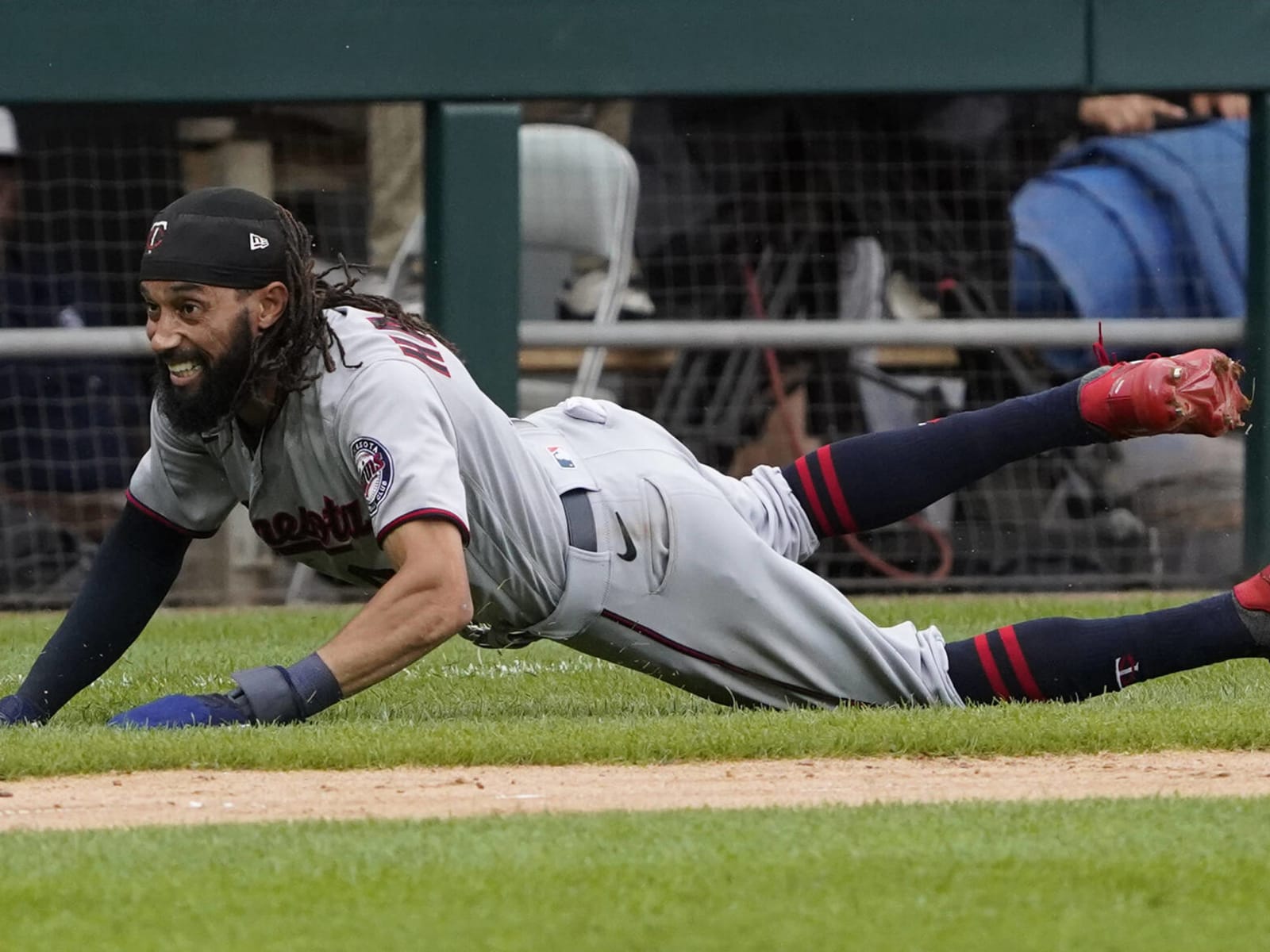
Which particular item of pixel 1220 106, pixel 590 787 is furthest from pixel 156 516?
pixel 1220 106

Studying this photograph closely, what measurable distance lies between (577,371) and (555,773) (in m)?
4.11

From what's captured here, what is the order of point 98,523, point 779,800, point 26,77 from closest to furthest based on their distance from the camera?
point 779,800
point 26,77
point 98,523

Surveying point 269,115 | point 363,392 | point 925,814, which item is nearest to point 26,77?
point 269,115

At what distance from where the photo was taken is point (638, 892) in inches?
103

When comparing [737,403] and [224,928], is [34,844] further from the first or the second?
[737,403]

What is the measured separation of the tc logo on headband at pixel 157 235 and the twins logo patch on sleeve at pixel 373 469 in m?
0.48

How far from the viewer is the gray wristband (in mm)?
3732

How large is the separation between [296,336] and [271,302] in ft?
0.25

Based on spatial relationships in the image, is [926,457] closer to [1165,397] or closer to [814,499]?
[814,499]

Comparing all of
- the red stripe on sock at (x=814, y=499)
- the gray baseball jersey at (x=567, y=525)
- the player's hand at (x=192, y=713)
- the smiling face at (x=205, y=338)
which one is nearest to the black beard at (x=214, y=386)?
the smiling face at (x=205, y=338)

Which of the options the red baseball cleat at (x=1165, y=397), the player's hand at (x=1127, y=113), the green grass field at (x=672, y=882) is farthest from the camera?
the player's hand at (x=1127, y=113)

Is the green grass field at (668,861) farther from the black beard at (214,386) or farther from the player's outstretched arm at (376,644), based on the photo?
the black beard at (214,386)

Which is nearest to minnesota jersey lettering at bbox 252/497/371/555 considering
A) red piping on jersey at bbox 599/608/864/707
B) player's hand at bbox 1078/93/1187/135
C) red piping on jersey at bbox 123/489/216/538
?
red piping on jersey at bbox 123/489/216/538

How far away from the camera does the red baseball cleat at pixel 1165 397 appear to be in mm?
4156
